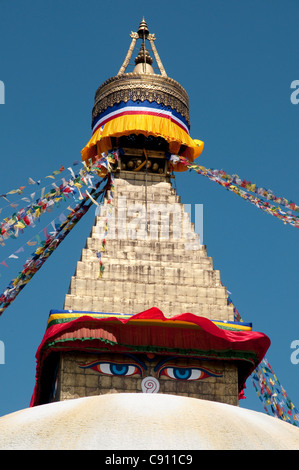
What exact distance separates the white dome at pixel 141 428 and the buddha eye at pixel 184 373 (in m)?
8.28

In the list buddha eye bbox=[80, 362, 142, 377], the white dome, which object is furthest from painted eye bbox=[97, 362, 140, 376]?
the white dome

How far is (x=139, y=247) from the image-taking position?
55.0 ft

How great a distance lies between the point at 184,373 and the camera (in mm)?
14672

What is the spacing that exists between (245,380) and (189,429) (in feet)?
34.7

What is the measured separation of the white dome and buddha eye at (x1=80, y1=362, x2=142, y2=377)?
813 cm

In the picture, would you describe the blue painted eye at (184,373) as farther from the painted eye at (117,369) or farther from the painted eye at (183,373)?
the painted eye at (117,369)

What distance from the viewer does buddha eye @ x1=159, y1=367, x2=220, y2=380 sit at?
47.8 ft

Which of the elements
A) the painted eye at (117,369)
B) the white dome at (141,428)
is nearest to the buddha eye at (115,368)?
the painted eye at (117,369)

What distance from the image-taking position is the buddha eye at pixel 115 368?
14.4 metres

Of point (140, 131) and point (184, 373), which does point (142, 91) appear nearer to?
point (140, 131)

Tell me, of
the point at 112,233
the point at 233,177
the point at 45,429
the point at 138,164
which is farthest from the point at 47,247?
the point at 45,429

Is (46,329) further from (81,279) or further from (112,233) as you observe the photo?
(112,233)

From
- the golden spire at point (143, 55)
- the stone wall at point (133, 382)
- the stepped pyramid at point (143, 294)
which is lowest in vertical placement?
the stone wall at point (133, 382)

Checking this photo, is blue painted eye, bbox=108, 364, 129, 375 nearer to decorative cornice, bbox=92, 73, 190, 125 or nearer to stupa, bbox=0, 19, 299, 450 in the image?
stupa, bbox=0, 19, 299, 450
